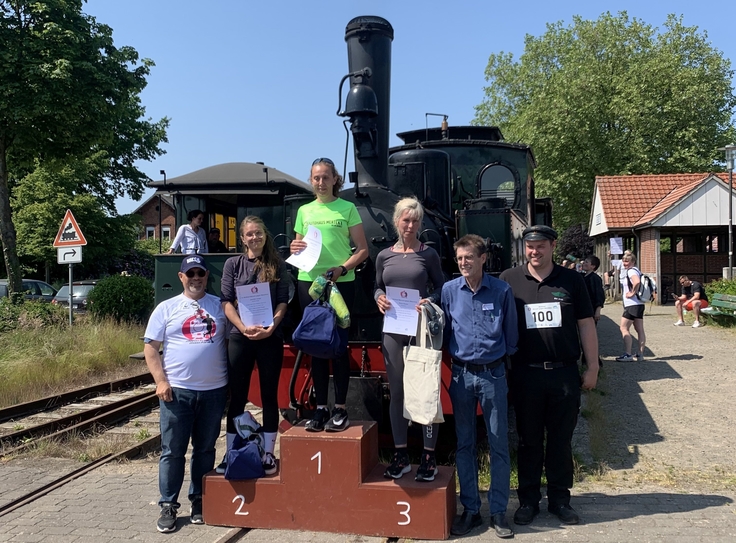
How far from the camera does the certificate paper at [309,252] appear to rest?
4199 millimetres

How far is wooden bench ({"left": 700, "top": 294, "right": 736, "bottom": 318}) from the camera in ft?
44.0

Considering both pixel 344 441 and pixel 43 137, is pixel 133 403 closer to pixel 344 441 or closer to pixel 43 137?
pixel 344 441

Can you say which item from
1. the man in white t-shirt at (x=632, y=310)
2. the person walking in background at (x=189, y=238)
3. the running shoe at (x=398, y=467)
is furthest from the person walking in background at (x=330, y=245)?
the man in white t-shirt at (x=632, y=310)

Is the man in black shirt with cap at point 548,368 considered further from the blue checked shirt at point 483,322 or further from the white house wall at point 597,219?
the white house wall at point 597,219

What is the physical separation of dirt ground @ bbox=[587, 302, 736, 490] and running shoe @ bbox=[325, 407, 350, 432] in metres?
2.00

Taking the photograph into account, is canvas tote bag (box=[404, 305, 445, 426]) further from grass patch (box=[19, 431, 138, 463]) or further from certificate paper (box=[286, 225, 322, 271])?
grass patch (box=[19, 431, 138, 463])

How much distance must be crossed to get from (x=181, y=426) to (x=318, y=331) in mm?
1058

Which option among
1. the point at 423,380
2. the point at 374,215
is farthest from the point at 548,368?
the point at 374,215

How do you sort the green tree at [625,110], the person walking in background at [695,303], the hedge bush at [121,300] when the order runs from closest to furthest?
the hedge bush at [121,300]
the person walking in background at [695,303]
the green tree at [625,110]

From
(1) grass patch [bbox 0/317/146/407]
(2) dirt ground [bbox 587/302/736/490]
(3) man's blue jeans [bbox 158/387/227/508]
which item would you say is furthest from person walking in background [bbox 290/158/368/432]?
(1) grass patch [bbox 0/317/146/407]

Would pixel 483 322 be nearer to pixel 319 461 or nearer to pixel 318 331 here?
pixel 318 331

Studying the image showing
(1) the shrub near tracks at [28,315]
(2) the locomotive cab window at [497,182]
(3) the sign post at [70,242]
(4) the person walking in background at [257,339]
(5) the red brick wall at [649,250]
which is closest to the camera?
(4) the person walking in background at [257,339]

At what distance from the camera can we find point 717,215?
68.5ft

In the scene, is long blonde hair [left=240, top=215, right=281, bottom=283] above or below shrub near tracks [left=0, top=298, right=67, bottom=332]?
above
